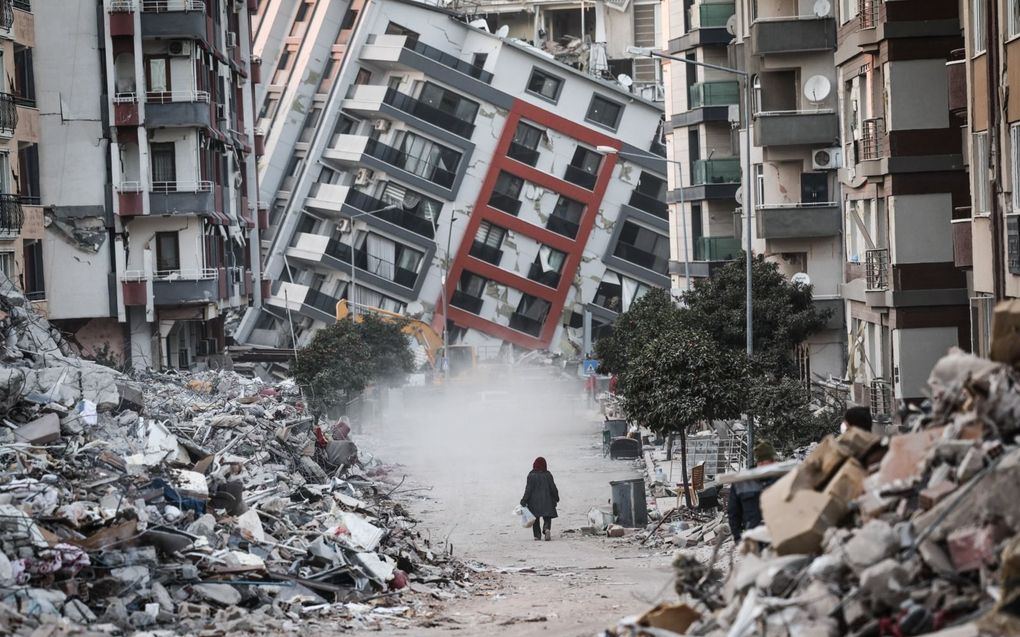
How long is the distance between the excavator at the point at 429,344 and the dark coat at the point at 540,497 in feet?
141

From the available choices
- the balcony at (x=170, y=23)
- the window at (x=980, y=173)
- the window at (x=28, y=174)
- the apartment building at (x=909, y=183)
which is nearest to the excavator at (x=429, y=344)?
the balcony at (x=170, y=23)

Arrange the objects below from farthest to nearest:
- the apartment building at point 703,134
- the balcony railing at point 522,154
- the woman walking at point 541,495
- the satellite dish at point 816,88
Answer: the balcony railing at point 522,154 → the apartment building at point 703,134 → the satellite dish at point 816,88 → the woman walking at point 541,495

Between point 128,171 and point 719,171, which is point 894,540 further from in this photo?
point 719,171

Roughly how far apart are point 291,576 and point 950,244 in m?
16.8

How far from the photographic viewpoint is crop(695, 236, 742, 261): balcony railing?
53750 millimetres

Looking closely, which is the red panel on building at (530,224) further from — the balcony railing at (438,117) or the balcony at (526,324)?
the balcony railing at (438,117)

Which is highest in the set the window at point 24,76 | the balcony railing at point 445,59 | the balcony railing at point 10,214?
the balcony railing at point 445,59

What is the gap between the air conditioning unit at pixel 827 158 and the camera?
39.7m

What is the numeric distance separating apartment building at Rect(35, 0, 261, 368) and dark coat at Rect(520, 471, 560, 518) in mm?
22243

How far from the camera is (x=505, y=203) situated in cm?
8231

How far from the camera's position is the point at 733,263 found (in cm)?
4228

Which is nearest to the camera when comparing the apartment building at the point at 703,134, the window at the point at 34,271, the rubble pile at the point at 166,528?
the rubble pile at the point at 166,528

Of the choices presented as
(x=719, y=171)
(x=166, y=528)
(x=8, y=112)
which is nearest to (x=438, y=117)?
(x=719, y=171)

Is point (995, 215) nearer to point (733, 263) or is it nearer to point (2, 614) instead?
point (2, 614)
